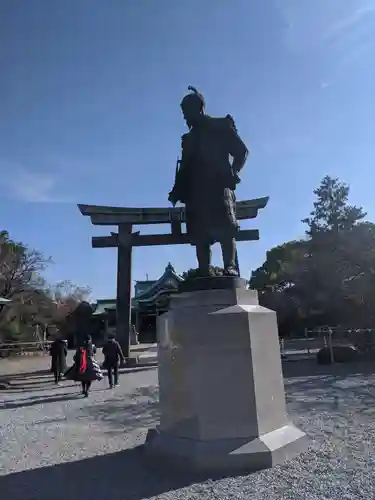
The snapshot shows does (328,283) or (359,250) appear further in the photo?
(328,283)

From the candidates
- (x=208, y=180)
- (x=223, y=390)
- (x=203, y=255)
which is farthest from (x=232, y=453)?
(x=208, y=180)

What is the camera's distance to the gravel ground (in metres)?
3.55

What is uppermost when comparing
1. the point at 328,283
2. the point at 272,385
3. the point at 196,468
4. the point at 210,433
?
the point at 328,283

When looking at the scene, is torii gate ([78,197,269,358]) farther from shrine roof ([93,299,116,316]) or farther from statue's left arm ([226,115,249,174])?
shrine roof ([93,299,116,316])

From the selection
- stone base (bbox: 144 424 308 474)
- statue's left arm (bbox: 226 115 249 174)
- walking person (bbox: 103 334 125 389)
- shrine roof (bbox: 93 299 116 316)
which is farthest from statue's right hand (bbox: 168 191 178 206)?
shrine roof (bbox: 93 299 116 316)

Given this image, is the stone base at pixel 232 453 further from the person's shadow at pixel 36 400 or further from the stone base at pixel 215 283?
the person's shadow at pixel 36 400

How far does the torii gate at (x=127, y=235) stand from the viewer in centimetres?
1659

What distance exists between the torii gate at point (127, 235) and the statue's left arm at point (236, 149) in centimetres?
1104

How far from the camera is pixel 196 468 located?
4008 millimetres

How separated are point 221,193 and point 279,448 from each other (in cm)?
281

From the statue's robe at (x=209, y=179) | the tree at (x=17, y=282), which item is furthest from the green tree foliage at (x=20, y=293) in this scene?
the statue's robe at (x=209, y=179)

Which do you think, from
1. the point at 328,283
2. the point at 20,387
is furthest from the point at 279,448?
the point at 328,283

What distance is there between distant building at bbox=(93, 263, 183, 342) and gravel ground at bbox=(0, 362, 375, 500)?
26598mm

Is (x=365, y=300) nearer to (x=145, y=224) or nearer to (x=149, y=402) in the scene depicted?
(x=145, y=224)
